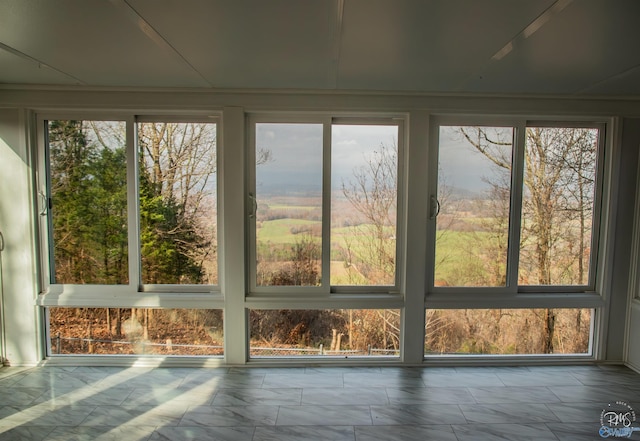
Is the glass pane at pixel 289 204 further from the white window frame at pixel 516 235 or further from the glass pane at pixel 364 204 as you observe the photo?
the white window frame at pixel 516 235

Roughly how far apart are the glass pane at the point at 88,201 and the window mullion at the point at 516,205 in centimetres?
317

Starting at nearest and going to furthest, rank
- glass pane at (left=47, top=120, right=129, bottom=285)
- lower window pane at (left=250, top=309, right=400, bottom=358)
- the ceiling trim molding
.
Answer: the ceiling trim molding, glass pane at (left=47, top=120, right=129, bottom=285), lower window pane at (left=250, top=309, right=400, bottom=358)

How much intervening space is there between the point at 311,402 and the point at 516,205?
7.29 feet

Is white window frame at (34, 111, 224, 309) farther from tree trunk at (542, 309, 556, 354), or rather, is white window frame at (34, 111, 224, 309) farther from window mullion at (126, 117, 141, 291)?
tree trunk at (542, 309, 556, 354)

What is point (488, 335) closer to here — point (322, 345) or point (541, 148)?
point (322, 345)

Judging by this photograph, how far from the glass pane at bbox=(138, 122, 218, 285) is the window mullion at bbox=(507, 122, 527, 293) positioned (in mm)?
2454

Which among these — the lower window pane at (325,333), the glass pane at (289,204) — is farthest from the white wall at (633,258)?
the glass pane at (289,204)

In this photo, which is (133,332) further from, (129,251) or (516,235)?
(516,235)

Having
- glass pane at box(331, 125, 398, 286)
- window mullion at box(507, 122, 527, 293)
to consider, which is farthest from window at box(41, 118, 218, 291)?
window mullion at box(507, 122, 527, 293)

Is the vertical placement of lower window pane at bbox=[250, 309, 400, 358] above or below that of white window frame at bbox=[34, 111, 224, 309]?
below

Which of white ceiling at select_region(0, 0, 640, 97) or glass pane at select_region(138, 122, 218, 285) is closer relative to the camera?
white ceiling at select_region(0, 0, 640, 97)

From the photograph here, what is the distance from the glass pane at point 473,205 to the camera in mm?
2898

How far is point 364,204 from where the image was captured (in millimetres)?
2910

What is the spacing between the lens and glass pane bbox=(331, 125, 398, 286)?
2.88 meters
